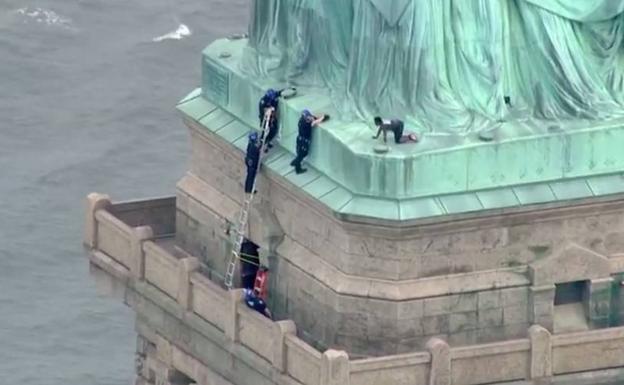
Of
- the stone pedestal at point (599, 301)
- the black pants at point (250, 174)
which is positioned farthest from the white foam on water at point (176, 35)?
the stone pedestal at point (599, 301)

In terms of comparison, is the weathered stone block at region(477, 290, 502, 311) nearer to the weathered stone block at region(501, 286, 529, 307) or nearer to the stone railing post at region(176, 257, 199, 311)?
the weathered stone block at region(501, 286, 529, 307)

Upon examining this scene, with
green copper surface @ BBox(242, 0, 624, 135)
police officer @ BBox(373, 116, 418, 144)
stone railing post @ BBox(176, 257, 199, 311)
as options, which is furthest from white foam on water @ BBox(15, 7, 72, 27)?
police officer @ BBox(373, 116, 418, 144)

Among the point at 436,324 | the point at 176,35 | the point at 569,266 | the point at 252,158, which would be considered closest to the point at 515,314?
the point at 569,266

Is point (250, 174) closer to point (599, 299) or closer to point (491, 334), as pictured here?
point (491, 334)

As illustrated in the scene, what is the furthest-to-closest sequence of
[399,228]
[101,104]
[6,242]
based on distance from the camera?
[101,104] < [6,242] < [399,228]

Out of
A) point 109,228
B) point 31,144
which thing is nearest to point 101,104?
point 31,144

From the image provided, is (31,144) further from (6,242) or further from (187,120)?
(187,120)
